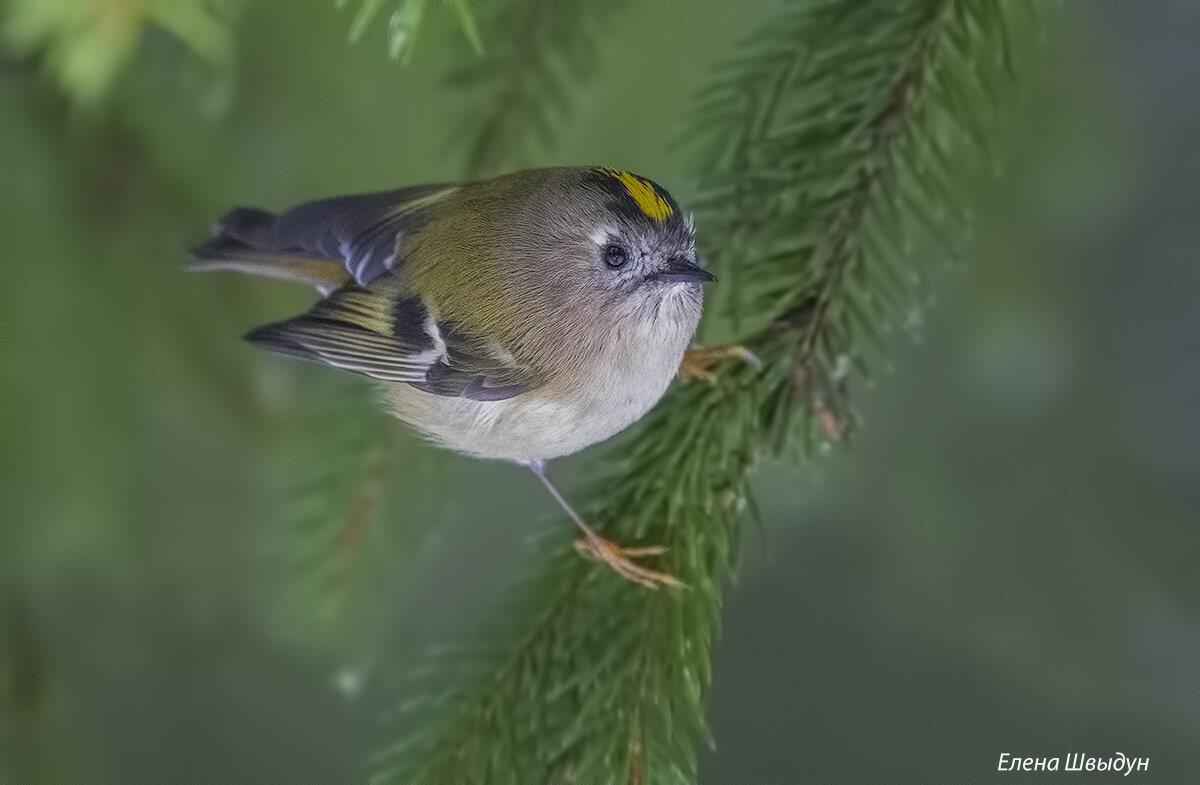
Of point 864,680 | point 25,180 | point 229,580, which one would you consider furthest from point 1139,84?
point 229,580

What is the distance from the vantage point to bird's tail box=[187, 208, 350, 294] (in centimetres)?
85

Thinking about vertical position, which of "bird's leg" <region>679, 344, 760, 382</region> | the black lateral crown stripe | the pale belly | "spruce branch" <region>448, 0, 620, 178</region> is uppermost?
"spruce branch" <region>448, 0, 620, 178</region>

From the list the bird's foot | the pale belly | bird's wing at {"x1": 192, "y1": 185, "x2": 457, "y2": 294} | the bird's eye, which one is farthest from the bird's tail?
the bird's foot

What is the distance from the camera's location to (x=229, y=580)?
128 cm

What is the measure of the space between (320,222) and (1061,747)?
37.5 inches

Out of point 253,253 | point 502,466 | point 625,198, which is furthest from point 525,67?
point 502,466

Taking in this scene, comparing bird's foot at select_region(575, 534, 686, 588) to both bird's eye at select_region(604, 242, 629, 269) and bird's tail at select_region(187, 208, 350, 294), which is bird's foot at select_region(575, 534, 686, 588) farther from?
bird's tail at select_region(187, 208, 350, 294)

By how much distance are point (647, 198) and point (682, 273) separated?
67 mm

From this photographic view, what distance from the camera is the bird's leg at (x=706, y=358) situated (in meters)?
0.72

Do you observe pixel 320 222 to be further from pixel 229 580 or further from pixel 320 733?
pixel 320 733

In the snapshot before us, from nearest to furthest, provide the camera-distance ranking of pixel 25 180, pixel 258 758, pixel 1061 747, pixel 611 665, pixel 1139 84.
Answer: pixel 611 665 → pixel 25 180 → pixel 1139 84 → pixel 1061 747 → pixel 258 758

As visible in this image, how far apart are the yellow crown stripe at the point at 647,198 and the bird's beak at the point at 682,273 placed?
0.03 metres

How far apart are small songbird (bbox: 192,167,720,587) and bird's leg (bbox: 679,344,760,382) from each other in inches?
1.0

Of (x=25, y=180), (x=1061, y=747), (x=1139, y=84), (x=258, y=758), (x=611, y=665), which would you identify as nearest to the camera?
(x=611, y=665)
